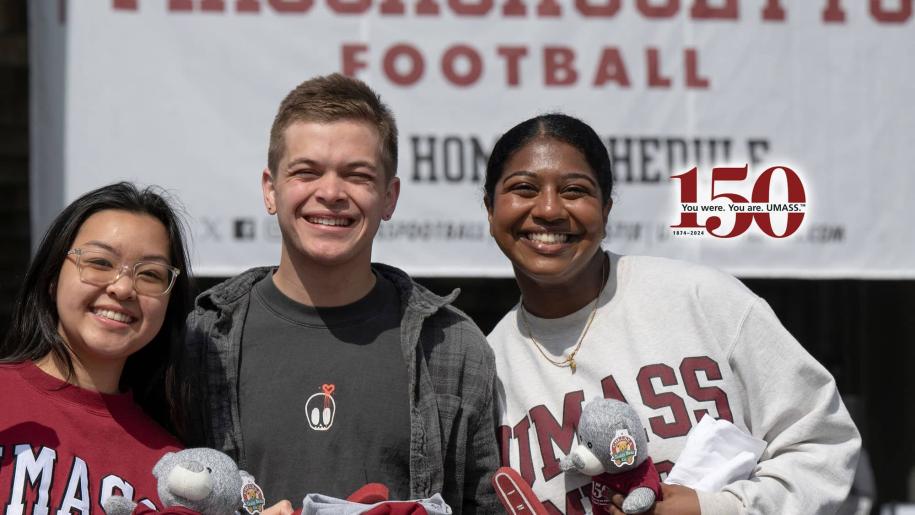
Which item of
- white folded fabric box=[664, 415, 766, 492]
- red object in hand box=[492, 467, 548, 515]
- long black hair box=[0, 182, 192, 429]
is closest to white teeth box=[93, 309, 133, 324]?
long black hair box=[0, 182, 192, 429]

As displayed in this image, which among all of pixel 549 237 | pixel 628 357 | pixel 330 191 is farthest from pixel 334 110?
pixel 628 357

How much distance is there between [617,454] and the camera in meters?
2.28

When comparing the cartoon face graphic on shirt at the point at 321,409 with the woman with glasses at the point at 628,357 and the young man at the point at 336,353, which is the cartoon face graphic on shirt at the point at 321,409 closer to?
the young man at the point at 336,353

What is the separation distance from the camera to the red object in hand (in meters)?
2.34

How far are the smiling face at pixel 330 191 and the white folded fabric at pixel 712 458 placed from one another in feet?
2.71

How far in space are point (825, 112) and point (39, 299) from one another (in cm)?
290

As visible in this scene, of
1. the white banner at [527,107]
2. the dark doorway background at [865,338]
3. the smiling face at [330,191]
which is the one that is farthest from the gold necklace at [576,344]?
the dark doorway background at [865,338]

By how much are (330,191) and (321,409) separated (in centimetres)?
47

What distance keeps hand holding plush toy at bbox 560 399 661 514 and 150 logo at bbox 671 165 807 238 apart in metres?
1.75

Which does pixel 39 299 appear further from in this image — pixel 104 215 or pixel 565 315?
pixel 565 315

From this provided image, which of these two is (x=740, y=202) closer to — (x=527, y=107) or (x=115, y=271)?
(x=527, y=107)

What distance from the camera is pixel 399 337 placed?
256 cm

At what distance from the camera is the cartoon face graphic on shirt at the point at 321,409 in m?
2.42

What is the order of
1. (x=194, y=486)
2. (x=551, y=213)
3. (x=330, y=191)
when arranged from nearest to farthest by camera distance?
(x=194, y=486), (x=330, y=191), (x=551, y=213)
